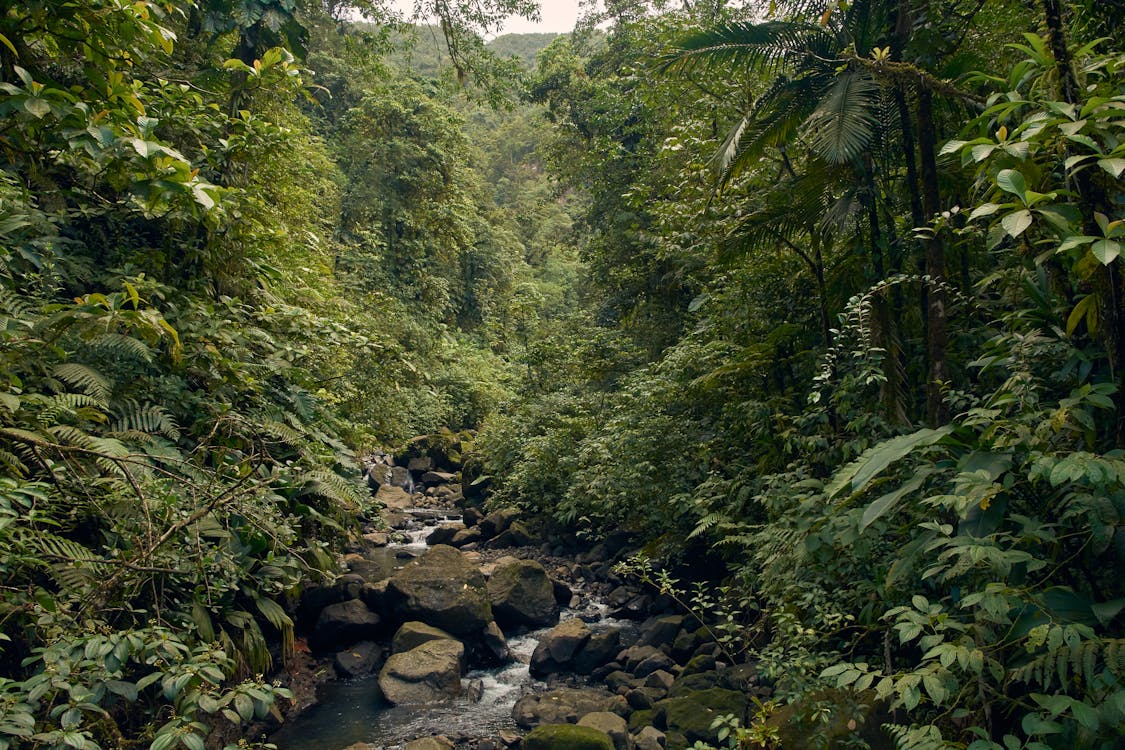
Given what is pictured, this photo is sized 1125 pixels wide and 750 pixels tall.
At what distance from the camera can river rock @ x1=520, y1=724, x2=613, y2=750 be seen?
18.0 ft

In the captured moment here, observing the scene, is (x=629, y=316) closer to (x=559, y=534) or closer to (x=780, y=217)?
(x=559, y=534)

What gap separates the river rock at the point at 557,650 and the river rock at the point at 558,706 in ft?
2.53

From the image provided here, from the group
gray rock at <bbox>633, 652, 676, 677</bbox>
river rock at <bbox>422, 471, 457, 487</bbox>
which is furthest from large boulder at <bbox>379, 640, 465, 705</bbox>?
river rock at <bbox>422, 471, 457, 487</bbox>

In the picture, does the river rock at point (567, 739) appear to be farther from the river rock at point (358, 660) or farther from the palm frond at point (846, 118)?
the palm frond at point (846, 118)

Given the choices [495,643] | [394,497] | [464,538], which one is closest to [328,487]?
[495,643]

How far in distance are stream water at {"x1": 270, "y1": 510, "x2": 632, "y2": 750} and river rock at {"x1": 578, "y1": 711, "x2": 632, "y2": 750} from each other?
0.94m

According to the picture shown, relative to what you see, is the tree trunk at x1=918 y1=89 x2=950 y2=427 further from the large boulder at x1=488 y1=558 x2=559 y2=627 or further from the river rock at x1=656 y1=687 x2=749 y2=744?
the large boulder at x1=488 y1=558 x2=559 y2=627

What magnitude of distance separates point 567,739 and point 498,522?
297 inches

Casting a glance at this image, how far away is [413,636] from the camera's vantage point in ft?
26.0

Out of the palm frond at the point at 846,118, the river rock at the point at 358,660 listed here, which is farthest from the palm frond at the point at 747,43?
the river rock at the point at 358,660

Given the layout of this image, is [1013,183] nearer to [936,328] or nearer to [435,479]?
[936,328]

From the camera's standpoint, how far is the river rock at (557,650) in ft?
25.4

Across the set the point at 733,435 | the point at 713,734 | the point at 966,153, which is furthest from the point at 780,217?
the point at 713,734

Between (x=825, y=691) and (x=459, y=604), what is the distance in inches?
198
